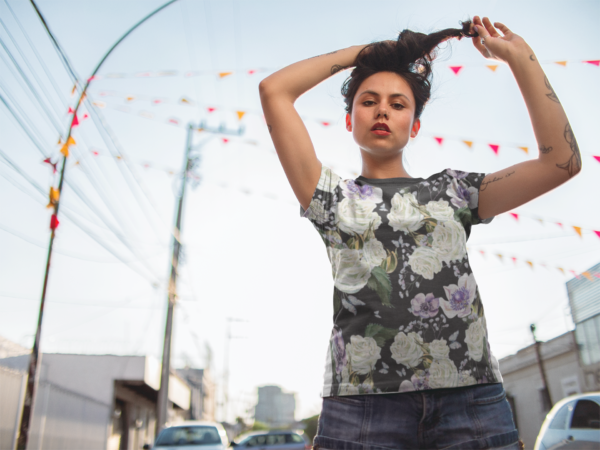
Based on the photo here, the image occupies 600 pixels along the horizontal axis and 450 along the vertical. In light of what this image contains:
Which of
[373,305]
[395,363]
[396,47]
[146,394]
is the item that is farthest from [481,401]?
[146,394]

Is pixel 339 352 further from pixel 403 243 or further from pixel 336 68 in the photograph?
pixel 336 68

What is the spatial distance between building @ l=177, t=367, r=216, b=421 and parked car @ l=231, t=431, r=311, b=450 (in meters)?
30.4

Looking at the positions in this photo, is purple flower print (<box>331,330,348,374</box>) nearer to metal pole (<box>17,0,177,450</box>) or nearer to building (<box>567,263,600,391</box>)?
metal pole (<box>17,0,177,450</box>)

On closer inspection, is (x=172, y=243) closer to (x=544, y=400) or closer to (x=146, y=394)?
(x=146, y=394)

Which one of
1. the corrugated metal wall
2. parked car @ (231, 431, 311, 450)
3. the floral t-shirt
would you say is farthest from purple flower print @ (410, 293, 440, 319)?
parked car @ (231, 431, 311, 450)

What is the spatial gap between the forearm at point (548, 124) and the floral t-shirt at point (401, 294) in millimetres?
279

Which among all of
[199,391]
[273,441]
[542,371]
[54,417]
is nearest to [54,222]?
[54,417]

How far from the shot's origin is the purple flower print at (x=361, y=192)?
152 centimetres

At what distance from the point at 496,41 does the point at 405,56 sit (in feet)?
0.93

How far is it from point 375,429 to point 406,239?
49cm

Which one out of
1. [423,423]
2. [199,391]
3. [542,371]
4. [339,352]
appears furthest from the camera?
[199,391]

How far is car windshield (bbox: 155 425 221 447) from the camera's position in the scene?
11180mm

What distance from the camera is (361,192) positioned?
1553 mm

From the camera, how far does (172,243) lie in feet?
53.1
